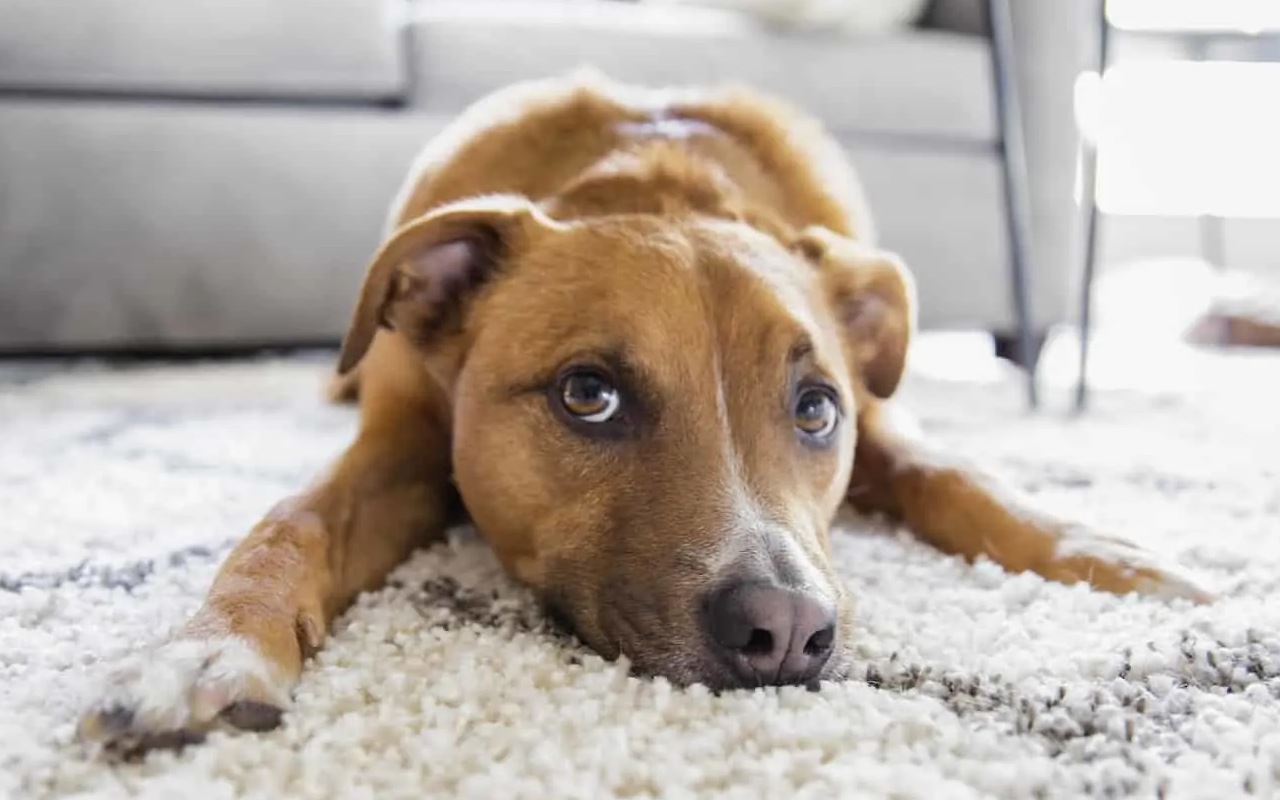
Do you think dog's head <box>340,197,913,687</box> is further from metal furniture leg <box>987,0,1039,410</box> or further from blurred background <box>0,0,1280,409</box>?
blurred background <box>0,0,1280,409</box>

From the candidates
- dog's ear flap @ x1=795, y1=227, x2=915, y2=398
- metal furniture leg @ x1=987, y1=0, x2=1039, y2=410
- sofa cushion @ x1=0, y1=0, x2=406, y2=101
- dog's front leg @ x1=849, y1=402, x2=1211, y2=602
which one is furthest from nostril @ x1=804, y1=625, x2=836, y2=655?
sofa cushion @ x1=0, y1=0, x2=406, y2=101

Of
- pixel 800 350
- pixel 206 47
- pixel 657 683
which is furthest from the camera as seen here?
pixel 206 47

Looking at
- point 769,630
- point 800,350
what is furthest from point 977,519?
point 769,630

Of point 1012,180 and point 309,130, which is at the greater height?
point 309,130

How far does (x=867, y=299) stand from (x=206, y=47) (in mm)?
2228

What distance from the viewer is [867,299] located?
1953 millimetres

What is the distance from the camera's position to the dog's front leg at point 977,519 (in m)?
1.57

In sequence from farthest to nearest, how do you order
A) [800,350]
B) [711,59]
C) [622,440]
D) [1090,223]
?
[711,59]
[1090,223]
[800,350]
[622,440]

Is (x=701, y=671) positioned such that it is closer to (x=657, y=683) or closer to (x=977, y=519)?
(x=657, y=683)

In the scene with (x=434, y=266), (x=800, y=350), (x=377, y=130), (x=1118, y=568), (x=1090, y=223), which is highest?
(x=434, y=266)

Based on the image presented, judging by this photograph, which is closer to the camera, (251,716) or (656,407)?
(251,716)

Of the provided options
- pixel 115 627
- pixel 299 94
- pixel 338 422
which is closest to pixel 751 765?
pixel 115 627

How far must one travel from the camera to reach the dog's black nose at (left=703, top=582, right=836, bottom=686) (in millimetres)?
1204

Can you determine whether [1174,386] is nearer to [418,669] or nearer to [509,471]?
[509,471]
